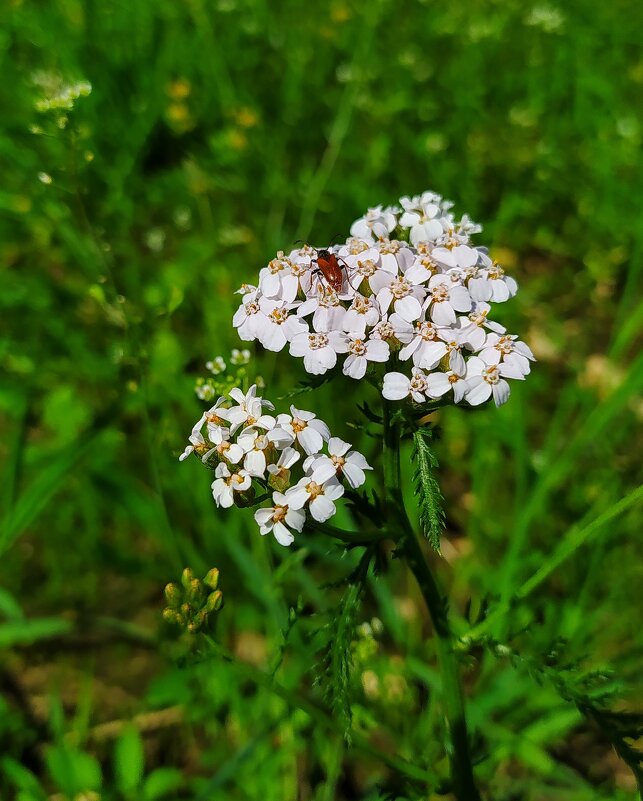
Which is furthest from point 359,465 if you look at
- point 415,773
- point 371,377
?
point 415,773

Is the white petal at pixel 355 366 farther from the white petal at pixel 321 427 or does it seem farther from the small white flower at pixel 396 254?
the small white flower at pixel 396 254

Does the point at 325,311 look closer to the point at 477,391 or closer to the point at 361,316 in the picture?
the point at 361,316

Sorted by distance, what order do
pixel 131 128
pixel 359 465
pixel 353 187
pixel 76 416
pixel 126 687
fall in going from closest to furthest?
pixel 359 465, pixel 126 687, pixel 76 416, pixel 353 187, pixel 131 128

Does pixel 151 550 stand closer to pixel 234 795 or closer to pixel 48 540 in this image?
pixel 48 540

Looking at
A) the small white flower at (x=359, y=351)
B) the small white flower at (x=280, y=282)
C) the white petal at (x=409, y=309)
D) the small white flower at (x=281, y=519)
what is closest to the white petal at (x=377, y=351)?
the small white flower at (x=359, y=351)

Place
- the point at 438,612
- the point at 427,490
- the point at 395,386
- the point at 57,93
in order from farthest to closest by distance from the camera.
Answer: the point at 57,93
the point at 438,612
the point at 395,386
the point at 427,490

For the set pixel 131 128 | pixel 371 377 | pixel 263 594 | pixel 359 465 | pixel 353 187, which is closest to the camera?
pixel 359 465

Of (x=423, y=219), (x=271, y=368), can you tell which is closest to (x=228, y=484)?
(x=423, y=219)
